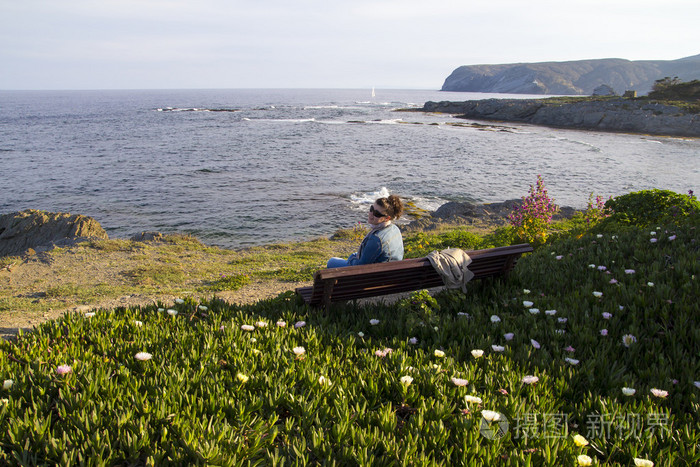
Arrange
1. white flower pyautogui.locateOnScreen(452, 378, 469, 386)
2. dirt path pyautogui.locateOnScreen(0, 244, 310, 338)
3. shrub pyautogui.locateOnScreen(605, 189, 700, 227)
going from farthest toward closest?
shrub pyautogui.locateOnScreen(605, 189, 700, 227) < dirt path pyautogui.locateOnScreen(0, 244, 310, 338) < white flower pyautogui.locateOnScreen(452, 378, 469, 386)

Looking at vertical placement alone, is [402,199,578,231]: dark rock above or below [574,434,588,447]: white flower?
below

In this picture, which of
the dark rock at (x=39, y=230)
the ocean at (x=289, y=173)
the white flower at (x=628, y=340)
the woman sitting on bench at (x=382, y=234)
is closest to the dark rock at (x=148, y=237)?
the dark rock at (x=39, y=230)

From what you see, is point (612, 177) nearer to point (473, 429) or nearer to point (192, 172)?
point (192, 172)

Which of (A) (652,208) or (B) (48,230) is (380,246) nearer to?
(A) (652,208)

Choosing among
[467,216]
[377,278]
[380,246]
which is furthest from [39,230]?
[467,216]

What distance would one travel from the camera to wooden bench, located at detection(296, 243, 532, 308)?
4555 mm

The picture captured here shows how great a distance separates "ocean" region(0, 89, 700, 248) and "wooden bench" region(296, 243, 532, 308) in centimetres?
1219

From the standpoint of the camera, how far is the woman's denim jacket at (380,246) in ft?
17.8

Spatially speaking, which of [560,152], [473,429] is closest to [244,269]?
[473,429]

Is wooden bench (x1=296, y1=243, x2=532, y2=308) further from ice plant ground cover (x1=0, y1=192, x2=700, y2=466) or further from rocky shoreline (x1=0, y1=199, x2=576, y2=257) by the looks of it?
rocky shoreline (x1=0, y1=199, x2=576, y2=257)

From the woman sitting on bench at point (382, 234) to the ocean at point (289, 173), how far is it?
11859 mm

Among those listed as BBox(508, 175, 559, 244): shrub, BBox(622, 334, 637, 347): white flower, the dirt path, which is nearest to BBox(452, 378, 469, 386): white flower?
BBox(622, 334, 637, 347): white flower

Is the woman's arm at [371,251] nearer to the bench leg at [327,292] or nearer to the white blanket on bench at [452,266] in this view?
the white blanket on bench at [452,266]

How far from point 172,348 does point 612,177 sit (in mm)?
31308
